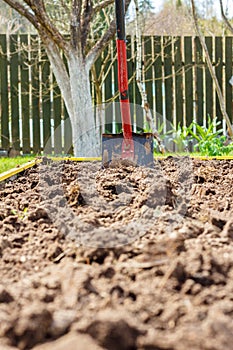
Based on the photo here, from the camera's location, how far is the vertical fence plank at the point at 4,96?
7.91m

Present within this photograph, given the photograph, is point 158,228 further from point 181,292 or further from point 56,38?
point 56,38

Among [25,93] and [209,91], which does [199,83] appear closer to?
[209,91]

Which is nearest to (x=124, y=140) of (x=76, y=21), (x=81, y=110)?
(x=81, y=110)

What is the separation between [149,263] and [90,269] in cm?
14

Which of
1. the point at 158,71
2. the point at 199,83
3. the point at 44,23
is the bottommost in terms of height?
the point at 199,83

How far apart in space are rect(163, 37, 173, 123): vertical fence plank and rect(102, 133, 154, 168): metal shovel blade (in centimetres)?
468

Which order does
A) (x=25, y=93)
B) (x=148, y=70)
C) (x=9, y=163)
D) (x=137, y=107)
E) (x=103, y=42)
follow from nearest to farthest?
(x=9, y=163) → (x=103, y=42) → (x=25, y=93) → (x=148, y=70) → (x=137, y=107)

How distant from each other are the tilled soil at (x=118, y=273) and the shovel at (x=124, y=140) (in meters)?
1.34

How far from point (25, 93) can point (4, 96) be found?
0.34 m

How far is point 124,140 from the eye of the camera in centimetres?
365

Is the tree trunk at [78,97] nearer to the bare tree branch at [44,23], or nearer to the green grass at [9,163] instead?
the bare tree branch at [44,23]

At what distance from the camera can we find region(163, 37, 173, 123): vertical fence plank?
8211 mm

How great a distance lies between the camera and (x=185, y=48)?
324 inches

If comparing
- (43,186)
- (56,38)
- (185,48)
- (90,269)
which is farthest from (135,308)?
(185,48)
